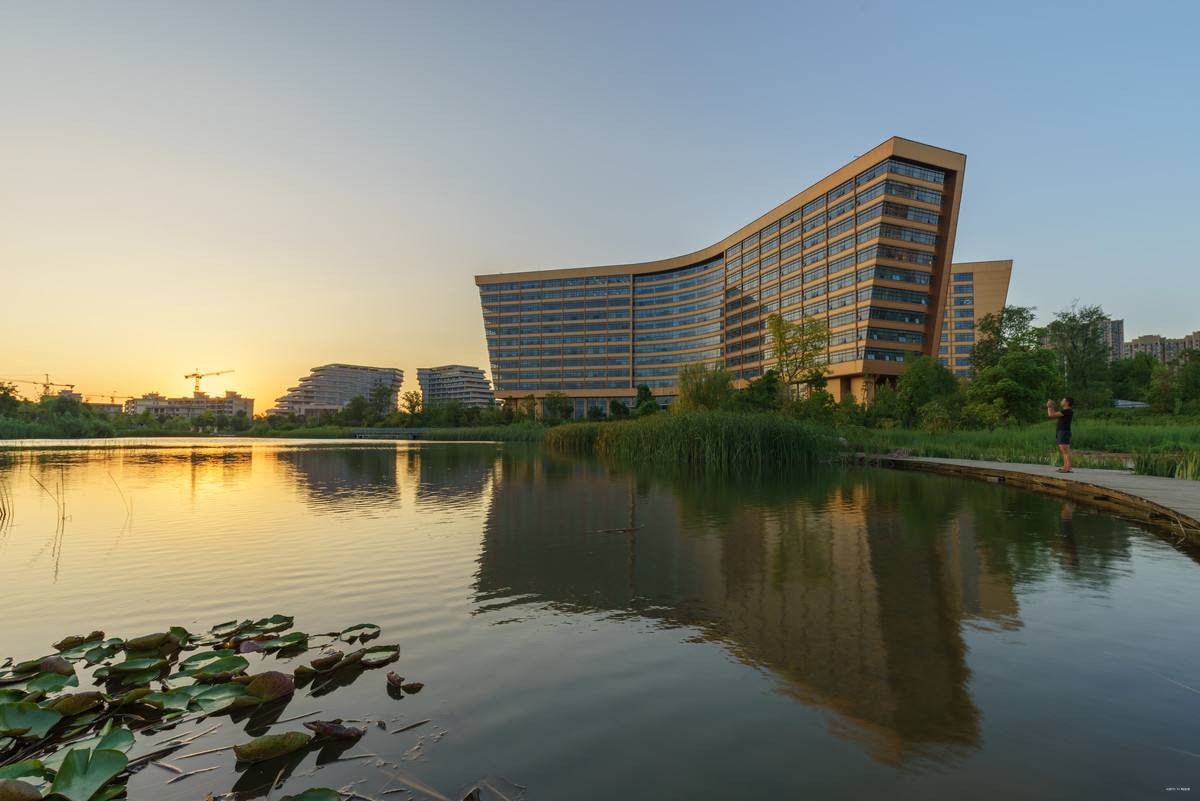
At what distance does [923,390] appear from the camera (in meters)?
45.3

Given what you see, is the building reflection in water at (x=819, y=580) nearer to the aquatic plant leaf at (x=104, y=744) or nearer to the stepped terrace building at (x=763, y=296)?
the aquatic plant leaf at (x=104, y=744)

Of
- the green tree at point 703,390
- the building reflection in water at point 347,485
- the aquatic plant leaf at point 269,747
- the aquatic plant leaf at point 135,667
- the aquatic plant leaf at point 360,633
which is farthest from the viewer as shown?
the green tree at point 703,390

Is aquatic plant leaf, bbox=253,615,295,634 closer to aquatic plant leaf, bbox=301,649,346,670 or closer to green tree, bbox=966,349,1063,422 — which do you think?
aquatic plant leaf, bbox=301,649,346,670

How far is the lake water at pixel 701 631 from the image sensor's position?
Result: 10.1 feet

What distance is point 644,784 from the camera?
2.92m

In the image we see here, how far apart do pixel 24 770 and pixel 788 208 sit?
91.8 meters

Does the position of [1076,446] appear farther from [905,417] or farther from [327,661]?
[327,661]

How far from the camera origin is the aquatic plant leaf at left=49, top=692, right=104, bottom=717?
3.59 meters

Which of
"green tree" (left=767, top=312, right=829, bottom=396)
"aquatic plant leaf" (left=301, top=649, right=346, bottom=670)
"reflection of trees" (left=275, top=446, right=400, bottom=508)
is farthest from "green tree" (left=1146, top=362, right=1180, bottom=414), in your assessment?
"aquatic plant leaf" (left=301, top=649, right=346, bottom=670)

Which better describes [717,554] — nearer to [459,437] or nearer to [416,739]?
[416,739]

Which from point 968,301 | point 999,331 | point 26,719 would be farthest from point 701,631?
point 968,301

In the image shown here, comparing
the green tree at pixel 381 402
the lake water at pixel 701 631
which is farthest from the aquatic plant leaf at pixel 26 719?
the green tree at pixel 381 402

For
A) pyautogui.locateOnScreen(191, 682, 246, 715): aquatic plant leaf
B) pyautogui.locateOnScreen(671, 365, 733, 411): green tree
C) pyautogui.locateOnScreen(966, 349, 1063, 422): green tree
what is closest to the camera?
pyautogui.locateOnScreen(191, 682, 246, 715): aquatic plant leaf

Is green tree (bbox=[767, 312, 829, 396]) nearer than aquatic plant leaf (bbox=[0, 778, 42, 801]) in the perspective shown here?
No
